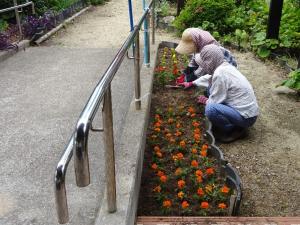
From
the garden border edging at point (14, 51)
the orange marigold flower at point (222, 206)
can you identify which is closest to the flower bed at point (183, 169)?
the orange marigold flower at point (222, 206)

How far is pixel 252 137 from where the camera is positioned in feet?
11.8

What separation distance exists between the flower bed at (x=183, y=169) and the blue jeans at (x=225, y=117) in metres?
0.13

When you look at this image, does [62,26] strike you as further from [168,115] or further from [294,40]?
[168,115]

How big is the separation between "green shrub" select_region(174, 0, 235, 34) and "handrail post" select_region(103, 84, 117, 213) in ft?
19.2

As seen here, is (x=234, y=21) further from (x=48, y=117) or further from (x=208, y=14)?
(x=48, y=117)

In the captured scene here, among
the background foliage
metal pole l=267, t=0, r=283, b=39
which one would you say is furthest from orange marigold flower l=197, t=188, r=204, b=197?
metal pole l=267, t=0, r=283, b=39

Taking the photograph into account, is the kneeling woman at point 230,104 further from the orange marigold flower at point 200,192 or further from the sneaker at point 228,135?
the orange marigold flower at point 200,192

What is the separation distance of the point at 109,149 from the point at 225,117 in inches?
69.6

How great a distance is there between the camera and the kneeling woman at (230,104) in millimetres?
3430

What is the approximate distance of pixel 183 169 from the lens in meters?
2.94

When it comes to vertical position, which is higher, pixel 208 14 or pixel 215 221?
pixel 208 14

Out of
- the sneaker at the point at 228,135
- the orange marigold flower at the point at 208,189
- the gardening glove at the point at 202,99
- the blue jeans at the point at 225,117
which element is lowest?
the sneaker at the point at 228,135

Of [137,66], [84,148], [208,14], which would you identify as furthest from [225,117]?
[208,14]

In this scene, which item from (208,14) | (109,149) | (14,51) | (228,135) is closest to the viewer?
(109,149)
